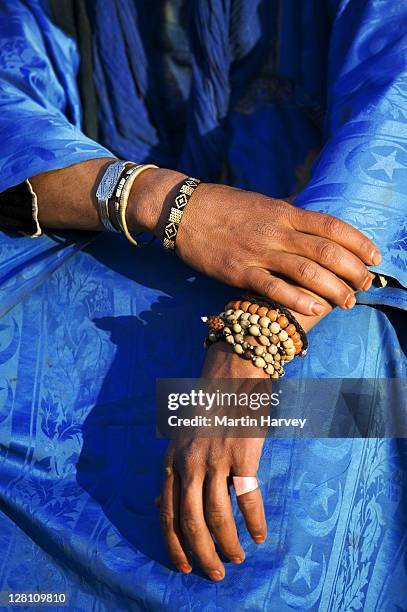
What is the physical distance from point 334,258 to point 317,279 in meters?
0.04

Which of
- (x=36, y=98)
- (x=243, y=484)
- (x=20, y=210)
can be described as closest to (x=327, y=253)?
(x=243, y=484)

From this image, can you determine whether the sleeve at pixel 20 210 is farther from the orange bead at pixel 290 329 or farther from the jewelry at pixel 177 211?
the orange bead at pixel 290 329

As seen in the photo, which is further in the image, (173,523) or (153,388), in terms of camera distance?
(153,388)

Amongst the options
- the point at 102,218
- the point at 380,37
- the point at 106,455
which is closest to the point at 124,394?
the point at 106,455

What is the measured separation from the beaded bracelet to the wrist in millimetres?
225

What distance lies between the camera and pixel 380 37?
1.32 metres

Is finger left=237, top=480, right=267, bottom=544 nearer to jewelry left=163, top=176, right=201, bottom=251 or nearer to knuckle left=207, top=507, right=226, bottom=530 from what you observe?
knuckle left=207, top=507, right=226, bottom=530

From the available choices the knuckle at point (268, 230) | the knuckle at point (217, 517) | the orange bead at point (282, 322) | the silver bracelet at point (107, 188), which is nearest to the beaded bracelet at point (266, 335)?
the orange bead at point (282, 322)

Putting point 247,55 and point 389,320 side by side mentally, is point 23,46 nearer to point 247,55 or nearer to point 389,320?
point 247,55

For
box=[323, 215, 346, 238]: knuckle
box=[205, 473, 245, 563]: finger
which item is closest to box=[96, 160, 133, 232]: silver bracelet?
box=[323, 215, 346, 238]: knuckle

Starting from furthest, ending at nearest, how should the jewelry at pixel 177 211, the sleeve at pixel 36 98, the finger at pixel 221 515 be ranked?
1. the sleeve at pixel 36 98
2. the jewelry at pixel 177 211
3. the finger at pixel 221 515

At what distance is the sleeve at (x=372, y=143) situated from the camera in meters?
1.15

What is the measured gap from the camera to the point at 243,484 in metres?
1.07

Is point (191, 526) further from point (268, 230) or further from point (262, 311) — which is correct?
point (268, 230)
